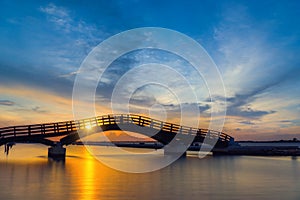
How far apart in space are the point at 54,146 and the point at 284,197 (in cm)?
2768

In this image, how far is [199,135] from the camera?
3984 centimetres

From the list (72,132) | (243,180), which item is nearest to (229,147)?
(72,132)

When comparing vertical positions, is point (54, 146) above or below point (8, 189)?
above

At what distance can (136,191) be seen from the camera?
1338cm

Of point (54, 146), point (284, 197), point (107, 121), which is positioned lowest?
point (284, 197)

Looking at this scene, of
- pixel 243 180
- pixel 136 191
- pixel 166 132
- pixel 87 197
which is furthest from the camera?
pixel 166 132

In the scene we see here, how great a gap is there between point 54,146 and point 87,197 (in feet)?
80.3

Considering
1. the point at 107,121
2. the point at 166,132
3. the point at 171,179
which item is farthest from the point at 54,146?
the point at 171,179

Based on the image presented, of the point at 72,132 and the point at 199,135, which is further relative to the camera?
the point at 199,135

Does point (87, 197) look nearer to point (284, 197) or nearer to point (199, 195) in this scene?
point (199, 195)

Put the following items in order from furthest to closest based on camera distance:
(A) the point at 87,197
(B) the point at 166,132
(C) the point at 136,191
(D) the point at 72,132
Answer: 1. (B) the point at 166,132
2. (D) the point at 72,132
3. (C) the point at 136,191
4. (A) the point at 87,197

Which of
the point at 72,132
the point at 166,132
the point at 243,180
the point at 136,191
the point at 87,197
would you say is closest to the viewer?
the point at 87,197

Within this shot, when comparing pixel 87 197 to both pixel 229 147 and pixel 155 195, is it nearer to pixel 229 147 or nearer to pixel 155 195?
pixel 155 195

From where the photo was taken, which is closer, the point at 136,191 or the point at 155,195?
the point at 155,195
